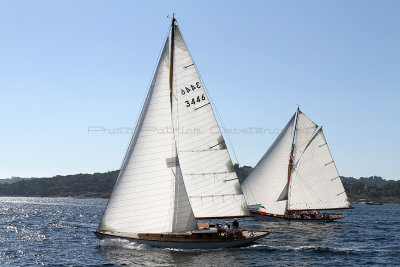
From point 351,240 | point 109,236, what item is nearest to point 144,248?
point 109,236

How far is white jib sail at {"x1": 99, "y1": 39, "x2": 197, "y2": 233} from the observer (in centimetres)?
3269

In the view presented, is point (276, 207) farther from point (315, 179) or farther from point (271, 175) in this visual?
point (315, 179)

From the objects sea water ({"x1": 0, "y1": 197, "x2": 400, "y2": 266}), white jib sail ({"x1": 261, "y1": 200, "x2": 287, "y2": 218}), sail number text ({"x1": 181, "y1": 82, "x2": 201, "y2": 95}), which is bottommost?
sea water ({"x1": 0, "y1": 197, "x2": 400, "y2": 266})

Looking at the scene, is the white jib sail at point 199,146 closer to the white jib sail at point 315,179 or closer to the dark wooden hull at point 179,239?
the dark wooden hull at point 179,239

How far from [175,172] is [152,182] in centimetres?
185

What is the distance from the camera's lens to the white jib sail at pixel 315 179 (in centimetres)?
6419

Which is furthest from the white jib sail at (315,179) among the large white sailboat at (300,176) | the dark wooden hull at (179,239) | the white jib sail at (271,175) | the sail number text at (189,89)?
the sail number text at (189,89)

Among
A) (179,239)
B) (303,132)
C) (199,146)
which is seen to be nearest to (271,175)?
(303,132)

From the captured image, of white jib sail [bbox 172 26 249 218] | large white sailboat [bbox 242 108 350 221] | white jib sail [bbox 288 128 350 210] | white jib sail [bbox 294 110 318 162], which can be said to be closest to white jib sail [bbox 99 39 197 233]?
white jib sail [bbox 172 26 249 218]

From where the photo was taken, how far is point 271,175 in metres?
→ 62.4

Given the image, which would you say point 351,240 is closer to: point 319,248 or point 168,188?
point 319,248

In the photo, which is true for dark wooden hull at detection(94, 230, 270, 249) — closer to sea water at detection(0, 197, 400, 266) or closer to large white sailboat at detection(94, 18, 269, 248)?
large white sailboat at detection(94, 18, 269, 248)

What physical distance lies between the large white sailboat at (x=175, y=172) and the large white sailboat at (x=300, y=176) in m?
28.7

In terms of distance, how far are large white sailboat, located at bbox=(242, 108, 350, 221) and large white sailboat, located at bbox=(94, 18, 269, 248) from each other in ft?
94.2
